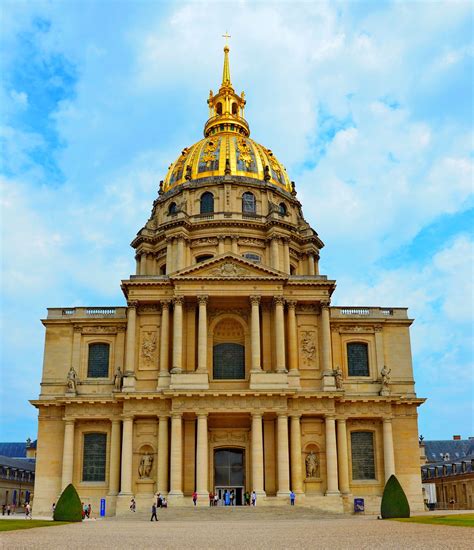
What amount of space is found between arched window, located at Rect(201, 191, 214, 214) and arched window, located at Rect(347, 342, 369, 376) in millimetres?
19593

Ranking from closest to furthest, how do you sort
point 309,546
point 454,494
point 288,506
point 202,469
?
1. point 309,546
2. point 288,506
3. point 202,469
4. point 454,494

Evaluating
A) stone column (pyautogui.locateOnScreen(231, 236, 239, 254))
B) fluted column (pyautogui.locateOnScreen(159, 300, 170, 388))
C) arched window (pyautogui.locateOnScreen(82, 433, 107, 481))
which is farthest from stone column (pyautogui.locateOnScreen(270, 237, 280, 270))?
arched window (pyautogui.locateOnScreen(82, 433, 107, 481))

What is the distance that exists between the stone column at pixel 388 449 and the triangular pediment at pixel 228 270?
12.9 meters

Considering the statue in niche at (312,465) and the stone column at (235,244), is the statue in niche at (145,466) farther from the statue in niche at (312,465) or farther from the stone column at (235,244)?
the stone column at (235,244)

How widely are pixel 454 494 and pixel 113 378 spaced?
3527 cm

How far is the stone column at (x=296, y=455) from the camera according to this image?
45.9m

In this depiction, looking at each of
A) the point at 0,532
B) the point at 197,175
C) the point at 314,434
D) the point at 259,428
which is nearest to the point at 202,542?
the point at 0,532

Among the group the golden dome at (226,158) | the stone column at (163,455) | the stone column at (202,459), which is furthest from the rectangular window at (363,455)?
the golden dome at (226,158)

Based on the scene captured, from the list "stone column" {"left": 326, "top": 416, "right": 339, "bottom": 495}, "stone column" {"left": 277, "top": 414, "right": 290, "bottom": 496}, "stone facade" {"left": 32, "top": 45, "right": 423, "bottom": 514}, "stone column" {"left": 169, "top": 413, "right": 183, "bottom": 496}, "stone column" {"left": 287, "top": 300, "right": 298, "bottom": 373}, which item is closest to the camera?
"stone column" {"left": 169, "top": 413, "right": 183, "bottom": 496}

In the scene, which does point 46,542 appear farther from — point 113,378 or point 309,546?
point 113,378

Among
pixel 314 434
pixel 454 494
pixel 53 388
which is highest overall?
pixel 53 388

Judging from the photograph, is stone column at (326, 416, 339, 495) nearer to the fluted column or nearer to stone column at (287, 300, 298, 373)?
stone column at (287, 300, 298, 373)

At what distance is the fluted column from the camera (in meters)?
48.6

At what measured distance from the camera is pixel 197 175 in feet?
216
